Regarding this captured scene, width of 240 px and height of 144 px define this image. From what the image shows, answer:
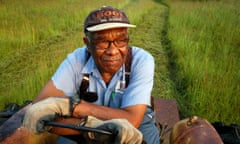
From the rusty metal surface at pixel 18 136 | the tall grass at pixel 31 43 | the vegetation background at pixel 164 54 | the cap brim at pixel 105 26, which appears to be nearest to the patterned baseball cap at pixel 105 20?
the cap brim at pixel 105 26

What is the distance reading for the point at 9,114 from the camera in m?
2.60

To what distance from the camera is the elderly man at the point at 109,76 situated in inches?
67.4

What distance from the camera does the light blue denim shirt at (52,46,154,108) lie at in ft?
6.11

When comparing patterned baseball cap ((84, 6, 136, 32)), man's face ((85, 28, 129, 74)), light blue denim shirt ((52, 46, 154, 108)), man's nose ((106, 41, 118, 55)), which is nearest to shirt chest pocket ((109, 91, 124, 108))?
light blue denim shirt ((52, 46, 154, 108))

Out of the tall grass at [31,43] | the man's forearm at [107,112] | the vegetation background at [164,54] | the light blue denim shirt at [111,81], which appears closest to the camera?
the man's forearm at [107,112]

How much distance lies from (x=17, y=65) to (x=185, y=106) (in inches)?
125

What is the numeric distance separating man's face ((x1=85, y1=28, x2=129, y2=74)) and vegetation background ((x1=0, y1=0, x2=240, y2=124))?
6.46 ft

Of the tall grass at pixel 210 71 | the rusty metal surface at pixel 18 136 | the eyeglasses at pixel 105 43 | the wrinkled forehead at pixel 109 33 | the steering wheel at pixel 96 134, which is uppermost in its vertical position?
the wrinkled forehead at pixel 109 33

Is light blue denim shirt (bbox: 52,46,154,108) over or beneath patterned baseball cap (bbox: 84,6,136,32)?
beneath

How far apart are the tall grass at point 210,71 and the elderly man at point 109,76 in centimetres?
174

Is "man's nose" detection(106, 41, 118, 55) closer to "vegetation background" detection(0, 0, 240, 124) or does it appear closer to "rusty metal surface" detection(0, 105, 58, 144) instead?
"rusty metal surface" detection(0, 105, 58, 144)

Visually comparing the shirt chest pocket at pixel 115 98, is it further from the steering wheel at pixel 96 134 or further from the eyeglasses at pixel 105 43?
the steering wheel at pixel 96 134

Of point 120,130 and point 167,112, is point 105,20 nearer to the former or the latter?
point 120,130

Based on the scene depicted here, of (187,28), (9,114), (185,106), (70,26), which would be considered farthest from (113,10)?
(70,26)
